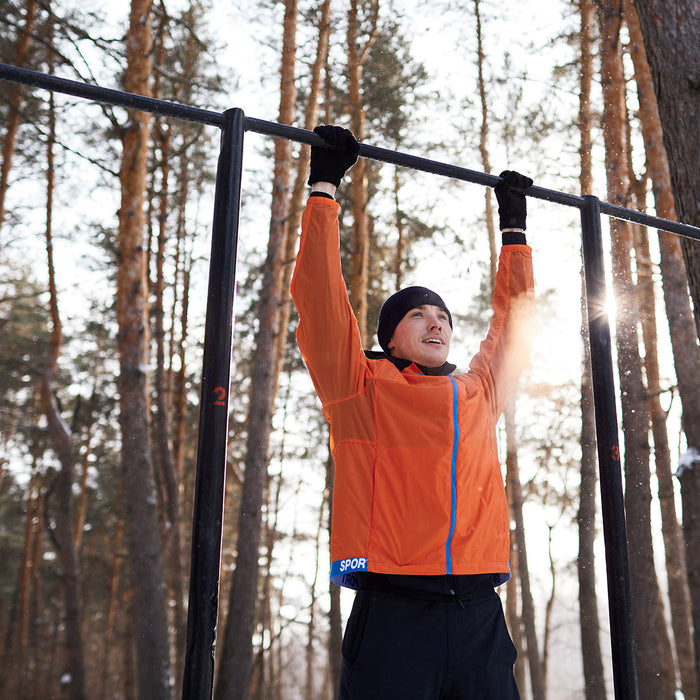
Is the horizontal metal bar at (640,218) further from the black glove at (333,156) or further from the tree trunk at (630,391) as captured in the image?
the tree trunk at (630,391)

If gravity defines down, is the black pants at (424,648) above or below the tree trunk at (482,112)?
below

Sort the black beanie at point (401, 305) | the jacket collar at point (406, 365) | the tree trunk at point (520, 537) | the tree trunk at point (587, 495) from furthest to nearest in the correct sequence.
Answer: the tree trunk at point (520, 537)
the tree trunk at point (587, 495)
the black beanie at point (401, 305)
the jacket collar at point (406, 365)

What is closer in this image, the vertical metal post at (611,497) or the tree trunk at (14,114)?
the vertical metal post at (611,497)

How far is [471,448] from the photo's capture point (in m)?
1.80

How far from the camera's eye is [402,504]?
67.4 inches

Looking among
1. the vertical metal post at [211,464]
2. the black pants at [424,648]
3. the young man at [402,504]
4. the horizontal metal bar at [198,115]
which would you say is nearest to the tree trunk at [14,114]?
the horizontal metal bar at [198,115]

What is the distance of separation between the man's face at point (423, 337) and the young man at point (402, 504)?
6 cm

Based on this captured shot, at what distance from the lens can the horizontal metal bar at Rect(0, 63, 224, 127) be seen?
1537 millimetres

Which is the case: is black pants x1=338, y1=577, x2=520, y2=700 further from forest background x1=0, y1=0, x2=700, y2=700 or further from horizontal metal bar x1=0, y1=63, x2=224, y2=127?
forest background x1=0, y1=0, x2=700, y2=700

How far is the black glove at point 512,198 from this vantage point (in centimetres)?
209

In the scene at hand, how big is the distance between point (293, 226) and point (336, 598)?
4817 millimetres

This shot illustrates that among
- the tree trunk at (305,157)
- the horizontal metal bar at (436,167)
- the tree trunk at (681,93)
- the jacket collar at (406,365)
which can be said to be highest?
the tree trunk at (305,157)

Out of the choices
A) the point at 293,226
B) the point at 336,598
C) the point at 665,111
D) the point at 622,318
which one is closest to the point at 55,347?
the point at 293,226

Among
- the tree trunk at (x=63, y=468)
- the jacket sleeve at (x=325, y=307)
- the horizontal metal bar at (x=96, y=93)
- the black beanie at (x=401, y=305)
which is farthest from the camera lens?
the tree trunk at (x=63, y=468)
